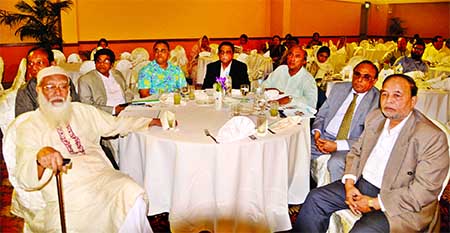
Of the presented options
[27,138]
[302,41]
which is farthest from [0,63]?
[302,41]

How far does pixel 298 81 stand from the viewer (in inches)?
158

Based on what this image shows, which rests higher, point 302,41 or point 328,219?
point 302,41

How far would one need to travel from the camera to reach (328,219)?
8.66 feet

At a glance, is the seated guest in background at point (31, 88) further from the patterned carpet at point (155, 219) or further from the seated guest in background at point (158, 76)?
the seated guest in background at point (158, 76)

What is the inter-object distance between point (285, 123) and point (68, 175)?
1.49 m

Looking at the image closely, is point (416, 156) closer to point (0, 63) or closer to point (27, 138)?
point (27, 138)

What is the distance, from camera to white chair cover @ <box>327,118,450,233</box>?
2.39 m

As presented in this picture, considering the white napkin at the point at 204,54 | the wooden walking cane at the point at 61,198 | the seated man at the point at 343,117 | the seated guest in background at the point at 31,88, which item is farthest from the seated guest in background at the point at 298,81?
the white napkin at the point at 204,54

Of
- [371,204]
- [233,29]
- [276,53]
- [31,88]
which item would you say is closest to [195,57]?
[276,53]

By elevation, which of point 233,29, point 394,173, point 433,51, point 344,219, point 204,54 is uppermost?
point 233,29

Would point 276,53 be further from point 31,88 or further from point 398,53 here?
point 31,88

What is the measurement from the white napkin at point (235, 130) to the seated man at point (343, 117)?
72cm

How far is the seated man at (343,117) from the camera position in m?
3.15

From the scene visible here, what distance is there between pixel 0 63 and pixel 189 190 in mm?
3952
